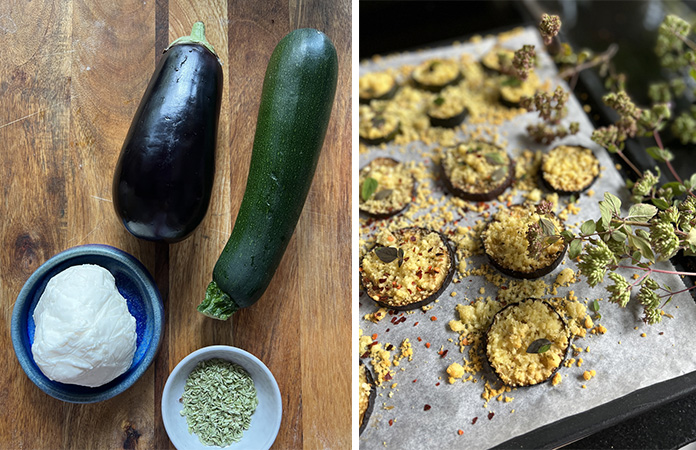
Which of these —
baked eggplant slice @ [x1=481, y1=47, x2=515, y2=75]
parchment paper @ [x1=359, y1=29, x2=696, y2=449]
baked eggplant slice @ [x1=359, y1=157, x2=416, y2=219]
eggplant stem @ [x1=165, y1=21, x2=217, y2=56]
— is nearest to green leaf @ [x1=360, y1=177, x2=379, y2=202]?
baked eggplant slice @ [x1=359, y1=157, x2=416, y2=219]

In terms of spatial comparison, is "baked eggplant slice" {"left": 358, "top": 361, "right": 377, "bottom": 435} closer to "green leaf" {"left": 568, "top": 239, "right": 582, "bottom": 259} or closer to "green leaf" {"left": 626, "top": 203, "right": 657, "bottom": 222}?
"green leaf" {"left": 568, "top": 239, "right": 582, "bottom": 259}

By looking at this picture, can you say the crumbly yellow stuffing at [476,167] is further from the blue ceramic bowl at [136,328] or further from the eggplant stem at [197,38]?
the blue ceramic bowl at [136,328]

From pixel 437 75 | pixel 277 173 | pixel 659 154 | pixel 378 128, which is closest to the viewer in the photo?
pixel 277 173

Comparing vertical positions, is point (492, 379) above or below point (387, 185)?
below

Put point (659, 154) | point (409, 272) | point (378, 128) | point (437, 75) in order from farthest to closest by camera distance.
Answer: point (437, 75) < point (378, 128) < point (659, 154) < point (409, 272)

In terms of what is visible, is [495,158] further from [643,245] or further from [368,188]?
[643,245]

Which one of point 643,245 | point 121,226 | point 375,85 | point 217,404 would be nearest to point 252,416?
point 217,404

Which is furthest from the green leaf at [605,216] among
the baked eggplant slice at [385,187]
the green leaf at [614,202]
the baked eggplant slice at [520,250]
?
the baked eggplant slice at [385,187]
